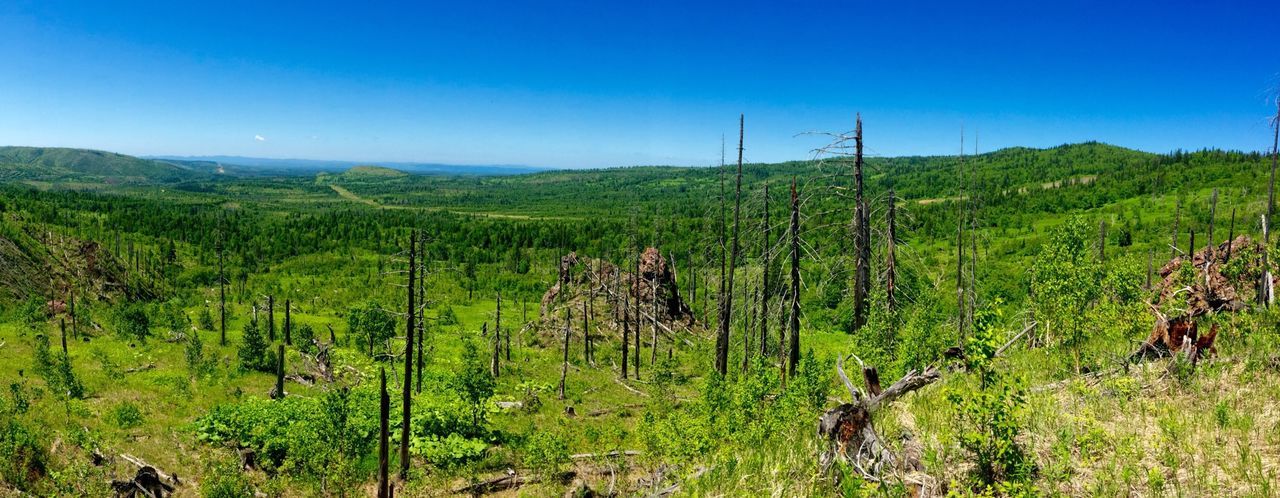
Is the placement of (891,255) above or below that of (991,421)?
above

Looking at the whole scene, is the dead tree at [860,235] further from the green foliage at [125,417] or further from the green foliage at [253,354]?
the green foliage at [253,354]

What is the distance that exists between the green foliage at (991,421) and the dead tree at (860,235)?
11140 millimetres

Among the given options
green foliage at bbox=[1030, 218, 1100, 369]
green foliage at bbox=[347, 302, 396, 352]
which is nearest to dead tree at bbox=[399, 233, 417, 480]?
green foliage at bbox=[1030, 218, 1100, 369]

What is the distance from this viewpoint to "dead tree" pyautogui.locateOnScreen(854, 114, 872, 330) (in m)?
17.6

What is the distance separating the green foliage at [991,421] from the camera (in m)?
6.47

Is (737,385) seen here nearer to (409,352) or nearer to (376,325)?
(409,352)

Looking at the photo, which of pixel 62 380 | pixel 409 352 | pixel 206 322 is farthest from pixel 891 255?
pixel 206 322

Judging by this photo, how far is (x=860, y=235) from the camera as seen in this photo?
1873 centimetres

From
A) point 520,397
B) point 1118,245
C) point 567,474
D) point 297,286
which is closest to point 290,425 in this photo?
point 567,474

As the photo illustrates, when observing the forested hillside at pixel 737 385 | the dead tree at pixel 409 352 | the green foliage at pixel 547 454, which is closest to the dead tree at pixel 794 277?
the forested hillside at pixel 737 385

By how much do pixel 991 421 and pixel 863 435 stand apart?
1622mm

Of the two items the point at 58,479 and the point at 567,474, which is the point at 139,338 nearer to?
the point at 58,479

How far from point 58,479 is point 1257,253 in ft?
110

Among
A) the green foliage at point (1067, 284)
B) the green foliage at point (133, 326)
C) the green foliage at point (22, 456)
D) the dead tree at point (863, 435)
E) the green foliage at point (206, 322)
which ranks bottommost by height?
the green foliage at point (206, 322)
